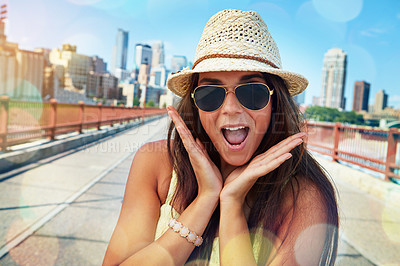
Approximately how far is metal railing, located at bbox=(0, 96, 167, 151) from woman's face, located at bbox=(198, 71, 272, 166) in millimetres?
7399

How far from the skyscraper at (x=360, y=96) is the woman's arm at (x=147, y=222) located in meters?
203

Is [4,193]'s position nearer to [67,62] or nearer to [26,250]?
[26,250]

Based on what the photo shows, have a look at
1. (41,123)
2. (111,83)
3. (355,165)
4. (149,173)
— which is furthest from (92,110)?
(111,83)

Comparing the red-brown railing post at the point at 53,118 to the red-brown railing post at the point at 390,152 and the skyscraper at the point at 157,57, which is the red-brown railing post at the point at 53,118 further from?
the red-brown railing post at the point at 390,152

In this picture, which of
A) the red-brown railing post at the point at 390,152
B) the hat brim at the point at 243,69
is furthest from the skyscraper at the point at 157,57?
the hat brim at the point at 243,69

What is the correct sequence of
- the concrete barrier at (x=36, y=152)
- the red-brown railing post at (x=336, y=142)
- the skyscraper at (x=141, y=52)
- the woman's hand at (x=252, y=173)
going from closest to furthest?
the woman's hand at (x=252, y=173) → the skyscraper at (x=141, y=52) → the concrete barrier at (x=36, y=152) → the red-brown railing post at (x=336, y=142)

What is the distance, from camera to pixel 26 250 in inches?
121

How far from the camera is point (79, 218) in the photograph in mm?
4031

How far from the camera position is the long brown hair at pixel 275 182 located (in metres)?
1.35

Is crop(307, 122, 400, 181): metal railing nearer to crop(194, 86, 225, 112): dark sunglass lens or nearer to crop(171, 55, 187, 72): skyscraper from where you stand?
crop(171, 55, 187, 72): skyscraper

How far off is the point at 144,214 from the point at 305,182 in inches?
31.4

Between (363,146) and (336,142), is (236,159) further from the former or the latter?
(336,142)

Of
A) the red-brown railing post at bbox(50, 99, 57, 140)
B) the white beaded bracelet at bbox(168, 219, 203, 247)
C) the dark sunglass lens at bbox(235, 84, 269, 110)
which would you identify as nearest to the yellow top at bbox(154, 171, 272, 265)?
the white beaded bracelet at bbox(168, 219, 203, 247)

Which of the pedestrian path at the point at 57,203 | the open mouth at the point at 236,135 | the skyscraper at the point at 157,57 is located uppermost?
the skyscraper at the point at 157,57
